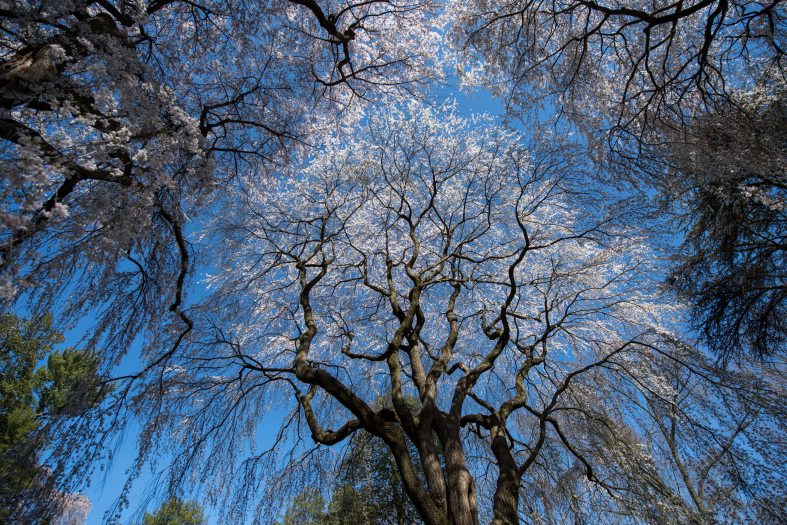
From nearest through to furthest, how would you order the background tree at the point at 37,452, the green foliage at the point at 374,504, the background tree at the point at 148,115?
the background tree at the point at 148,115 → the background tree at the point at 37,452 → the green foliage at the point at 374,504

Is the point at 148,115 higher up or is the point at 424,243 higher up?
the point at 424,243

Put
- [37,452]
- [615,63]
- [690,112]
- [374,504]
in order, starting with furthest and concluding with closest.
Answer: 1. [374,504]
2. [615,63]
3. [690,112]
4. [37,452]

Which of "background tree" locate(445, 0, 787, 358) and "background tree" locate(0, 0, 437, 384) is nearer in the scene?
"background tree" locate(0, 0, 437, 384)

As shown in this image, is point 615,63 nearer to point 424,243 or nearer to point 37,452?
point 424,243

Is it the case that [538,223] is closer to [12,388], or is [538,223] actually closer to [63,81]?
[63,81]

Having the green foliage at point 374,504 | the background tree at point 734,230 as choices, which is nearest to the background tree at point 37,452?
the green foliage at point 374,504

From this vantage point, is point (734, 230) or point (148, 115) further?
point (734, 230)

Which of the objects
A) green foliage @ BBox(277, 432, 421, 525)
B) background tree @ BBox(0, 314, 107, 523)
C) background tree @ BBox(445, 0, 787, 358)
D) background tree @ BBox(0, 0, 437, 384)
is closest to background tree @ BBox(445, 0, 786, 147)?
background tree @ BBox(445, 0, 787, 358)

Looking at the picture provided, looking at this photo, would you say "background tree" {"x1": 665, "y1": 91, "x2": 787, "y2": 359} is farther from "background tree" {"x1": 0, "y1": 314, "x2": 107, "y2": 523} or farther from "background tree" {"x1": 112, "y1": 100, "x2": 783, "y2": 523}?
"background tree" {"x1": 0, "y1": 314, "x2": 107, "y2": 523}

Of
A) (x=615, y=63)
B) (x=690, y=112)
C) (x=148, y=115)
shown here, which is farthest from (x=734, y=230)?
(x=148, y=115)

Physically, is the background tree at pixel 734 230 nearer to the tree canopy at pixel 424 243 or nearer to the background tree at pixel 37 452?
the tree canopy at pixel 424 243

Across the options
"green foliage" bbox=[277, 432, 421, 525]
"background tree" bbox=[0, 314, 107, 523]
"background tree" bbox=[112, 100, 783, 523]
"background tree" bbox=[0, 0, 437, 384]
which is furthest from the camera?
"green foliage" bbox=[277, 432, 421, 525]

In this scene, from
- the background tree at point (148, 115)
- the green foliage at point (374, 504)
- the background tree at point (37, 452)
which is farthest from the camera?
the green foliage at point (374, 504)

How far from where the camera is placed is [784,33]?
131 inches
